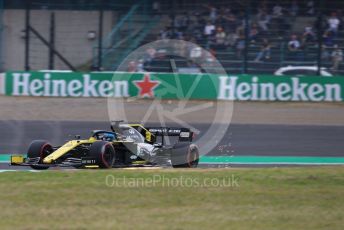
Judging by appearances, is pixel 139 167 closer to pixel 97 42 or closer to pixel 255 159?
pixel 255 159

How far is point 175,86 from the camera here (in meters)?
25.0

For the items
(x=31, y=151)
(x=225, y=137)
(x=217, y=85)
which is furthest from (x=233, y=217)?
(x=217, y=85)

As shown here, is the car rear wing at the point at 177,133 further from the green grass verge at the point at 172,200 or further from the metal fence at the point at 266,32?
the metal fence at the point at 266,32

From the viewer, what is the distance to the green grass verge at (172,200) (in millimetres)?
8727

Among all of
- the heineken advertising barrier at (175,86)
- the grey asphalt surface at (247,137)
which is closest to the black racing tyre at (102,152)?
the grey asphalt surface at (247,137)

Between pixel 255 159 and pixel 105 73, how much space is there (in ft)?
34.7

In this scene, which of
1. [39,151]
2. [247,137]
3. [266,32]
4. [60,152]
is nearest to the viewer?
[60,152]

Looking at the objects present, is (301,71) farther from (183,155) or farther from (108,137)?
(108,137)

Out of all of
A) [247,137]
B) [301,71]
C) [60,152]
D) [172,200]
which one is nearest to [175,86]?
[301,71]

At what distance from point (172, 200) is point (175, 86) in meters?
15.3

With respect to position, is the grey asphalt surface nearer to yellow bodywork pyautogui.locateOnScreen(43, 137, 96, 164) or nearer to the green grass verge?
yellow bodywork pyautogui.locateOnScreen(43, 137, 96, 164)

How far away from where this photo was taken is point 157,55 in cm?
2573

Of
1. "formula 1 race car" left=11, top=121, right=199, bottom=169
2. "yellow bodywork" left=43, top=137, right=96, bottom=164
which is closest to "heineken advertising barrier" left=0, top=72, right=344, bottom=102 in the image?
"formula 1 race car" left=11, top=121, right=199, bottom=169

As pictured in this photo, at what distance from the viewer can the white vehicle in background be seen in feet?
84.0
